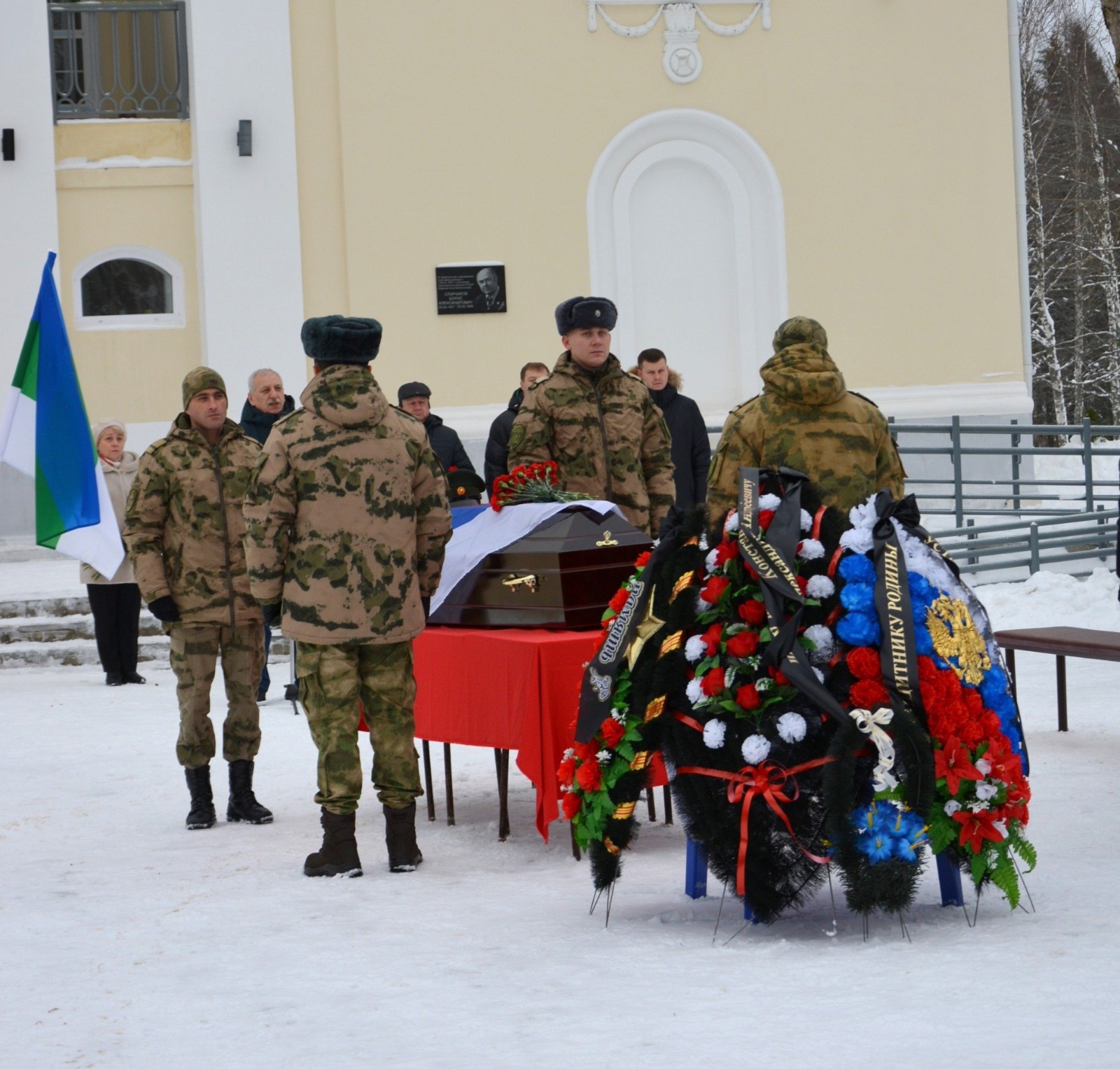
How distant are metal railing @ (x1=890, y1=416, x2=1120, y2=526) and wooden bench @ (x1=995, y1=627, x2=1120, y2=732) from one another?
4.90 meters

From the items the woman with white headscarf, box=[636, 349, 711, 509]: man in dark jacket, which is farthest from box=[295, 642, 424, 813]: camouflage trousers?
the woman with white headscarf

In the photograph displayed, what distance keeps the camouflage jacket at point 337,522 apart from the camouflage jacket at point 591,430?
110 centimetres

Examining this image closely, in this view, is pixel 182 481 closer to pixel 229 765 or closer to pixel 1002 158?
pixel 229 765

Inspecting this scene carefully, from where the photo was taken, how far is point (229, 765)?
630 cm

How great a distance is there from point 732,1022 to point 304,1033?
36.9 inches

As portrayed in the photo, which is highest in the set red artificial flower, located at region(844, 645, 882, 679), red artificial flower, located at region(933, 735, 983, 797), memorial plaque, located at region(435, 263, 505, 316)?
memorial plaque, located at region(435, 263, 505, 316)

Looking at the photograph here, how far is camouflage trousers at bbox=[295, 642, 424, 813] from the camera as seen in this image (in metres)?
5.25

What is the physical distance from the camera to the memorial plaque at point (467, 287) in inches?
580

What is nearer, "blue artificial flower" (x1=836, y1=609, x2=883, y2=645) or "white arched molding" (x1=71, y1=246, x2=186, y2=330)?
"blue artificial flower" (x1=836, y1=609, x2=883, y2=645)

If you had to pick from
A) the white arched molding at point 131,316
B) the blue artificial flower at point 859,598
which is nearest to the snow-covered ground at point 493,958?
the blue artificial flower at point 859,598

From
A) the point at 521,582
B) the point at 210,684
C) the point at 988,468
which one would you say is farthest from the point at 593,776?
the point at 988,468

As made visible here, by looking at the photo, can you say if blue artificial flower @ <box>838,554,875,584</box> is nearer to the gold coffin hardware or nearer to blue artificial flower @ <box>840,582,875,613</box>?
blue artificial flower @ <box>840,582,875,613</box>

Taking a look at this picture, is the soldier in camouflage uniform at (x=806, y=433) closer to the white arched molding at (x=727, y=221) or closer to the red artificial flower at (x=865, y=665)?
the red artificial flower at (x=865, y=665)

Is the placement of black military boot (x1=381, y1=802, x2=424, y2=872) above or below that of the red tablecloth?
below
